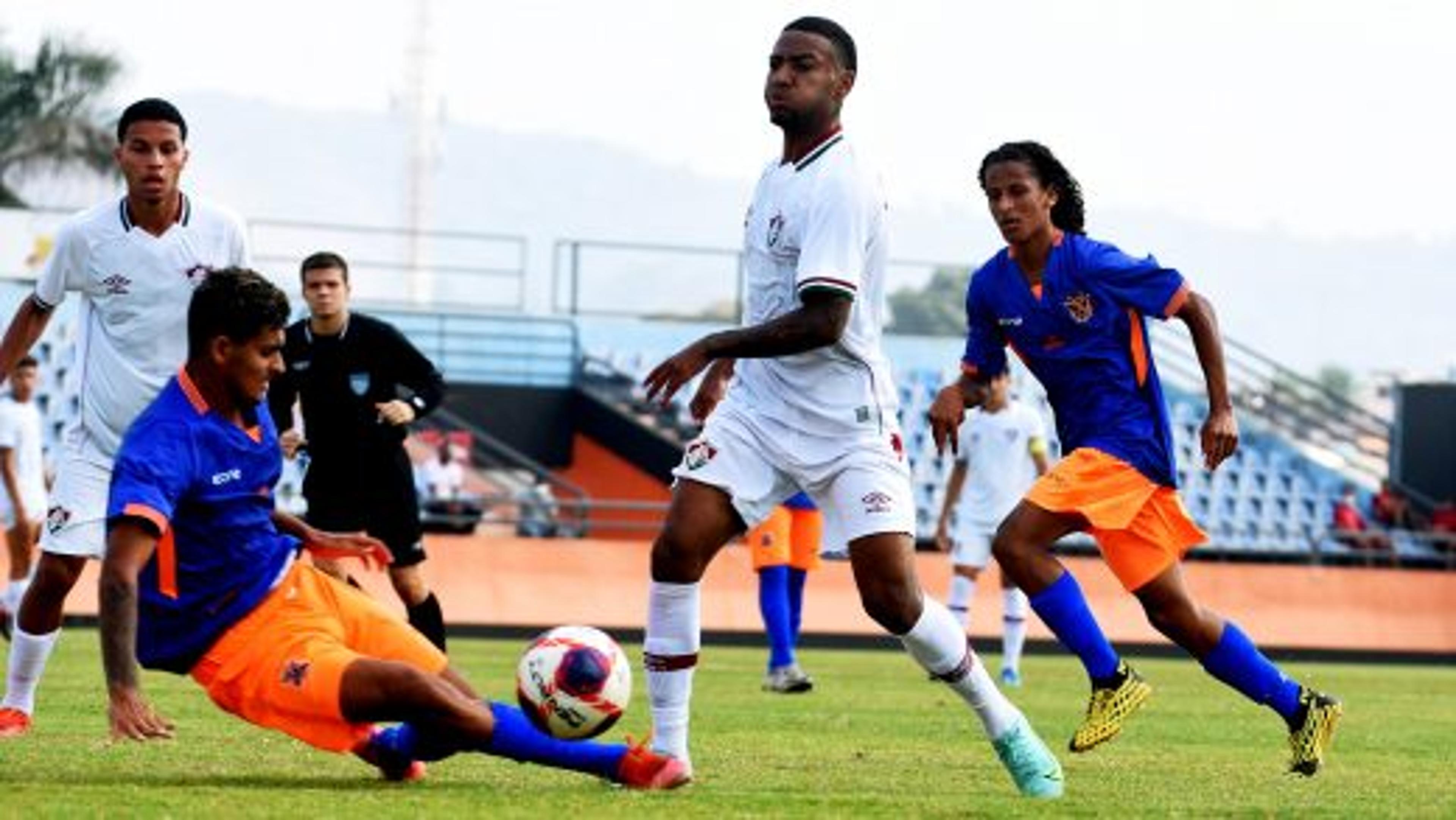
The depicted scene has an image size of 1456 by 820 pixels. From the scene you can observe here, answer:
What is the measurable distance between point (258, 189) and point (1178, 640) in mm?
115339

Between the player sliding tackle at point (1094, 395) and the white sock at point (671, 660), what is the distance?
187 cm

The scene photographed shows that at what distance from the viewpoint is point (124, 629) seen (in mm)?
8992

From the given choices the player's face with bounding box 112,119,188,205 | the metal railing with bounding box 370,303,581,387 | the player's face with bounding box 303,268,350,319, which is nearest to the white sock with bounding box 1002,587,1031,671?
the player's face with bounding box 303,268,350,319

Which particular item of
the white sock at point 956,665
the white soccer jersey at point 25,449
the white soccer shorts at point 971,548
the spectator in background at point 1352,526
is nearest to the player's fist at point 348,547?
the white sock at point 956,665

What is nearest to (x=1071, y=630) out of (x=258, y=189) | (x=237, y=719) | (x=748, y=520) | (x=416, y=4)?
(x=748, y=520)

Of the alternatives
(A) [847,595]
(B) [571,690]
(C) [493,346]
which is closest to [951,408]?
(B) [571,690]

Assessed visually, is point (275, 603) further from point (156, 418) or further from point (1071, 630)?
point (1071, 630)

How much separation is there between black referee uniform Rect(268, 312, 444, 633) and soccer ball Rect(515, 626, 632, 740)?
6371 millimetres

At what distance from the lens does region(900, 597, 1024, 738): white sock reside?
10047mm

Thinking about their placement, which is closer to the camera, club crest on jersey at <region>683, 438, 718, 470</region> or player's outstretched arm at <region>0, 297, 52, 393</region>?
club crest on jersey at <region>683, 438, 718, 470</region>

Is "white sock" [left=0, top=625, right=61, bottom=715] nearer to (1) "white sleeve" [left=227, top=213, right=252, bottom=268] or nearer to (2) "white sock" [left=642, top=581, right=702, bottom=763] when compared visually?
(1) "white sleeve" [left=227, top=213, right=252, bottom=268]

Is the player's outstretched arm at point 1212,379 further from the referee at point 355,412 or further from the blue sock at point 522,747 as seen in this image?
the referee at point 355,412

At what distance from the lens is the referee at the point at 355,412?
16.0 metres

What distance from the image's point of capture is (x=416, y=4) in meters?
79.0
